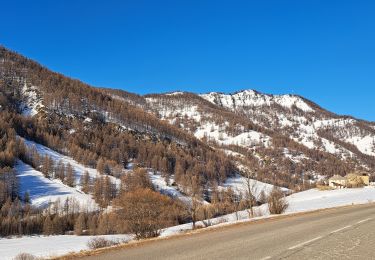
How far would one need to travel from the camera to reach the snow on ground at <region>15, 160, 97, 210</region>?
150375 millimetres

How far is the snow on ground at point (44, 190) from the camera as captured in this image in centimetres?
15038

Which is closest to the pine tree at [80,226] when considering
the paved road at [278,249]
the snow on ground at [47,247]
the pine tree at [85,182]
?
the snow on ground at [47,247]

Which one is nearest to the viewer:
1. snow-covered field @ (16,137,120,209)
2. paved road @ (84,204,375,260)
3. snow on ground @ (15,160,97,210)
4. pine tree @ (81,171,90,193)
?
paved road @ (84,204,375,260)

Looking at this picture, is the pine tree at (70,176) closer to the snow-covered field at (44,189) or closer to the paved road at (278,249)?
the snow-covered field at (44,189)

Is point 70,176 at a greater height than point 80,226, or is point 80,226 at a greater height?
point 70,176

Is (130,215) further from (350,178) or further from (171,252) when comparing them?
(350,178)

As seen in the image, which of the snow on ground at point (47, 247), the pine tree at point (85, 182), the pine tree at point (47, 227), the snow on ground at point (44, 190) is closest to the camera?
the snow on ground at point (47, 247)

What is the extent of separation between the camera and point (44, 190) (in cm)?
16138

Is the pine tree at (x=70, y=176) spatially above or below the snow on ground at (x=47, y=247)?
above

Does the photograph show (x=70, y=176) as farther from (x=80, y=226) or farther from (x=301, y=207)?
(x=301, y=207)

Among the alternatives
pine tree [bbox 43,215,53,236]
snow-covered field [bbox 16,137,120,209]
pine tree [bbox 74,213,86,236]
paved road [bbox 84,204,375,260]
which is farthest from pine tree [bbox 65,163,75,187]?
paved road [bbox 84,204,375,260]

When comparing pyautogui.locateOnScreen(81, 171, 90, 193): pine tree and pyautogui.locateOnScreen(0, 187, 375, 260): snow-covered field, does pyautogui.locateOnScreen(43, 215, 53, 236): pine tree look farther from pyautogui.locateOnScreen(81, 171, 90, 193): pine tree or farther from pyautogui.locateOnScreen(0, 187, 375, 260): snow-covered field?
pyautogui.locateOnScreen(81, 171, 90, 193): pine tree

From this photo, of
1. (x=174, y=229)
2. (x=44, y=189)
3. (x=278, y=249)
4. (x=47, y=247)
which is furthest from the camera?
(x=44, y=189)

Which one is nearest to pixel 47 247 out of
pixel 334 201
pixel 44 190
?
pixel 334 201
